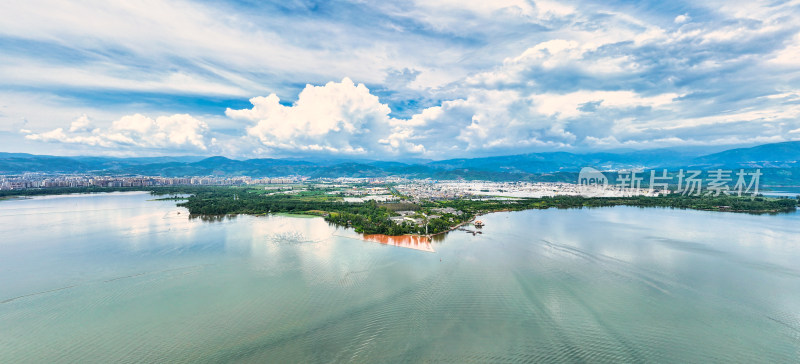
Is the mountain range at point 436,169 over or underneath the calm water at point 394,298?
over

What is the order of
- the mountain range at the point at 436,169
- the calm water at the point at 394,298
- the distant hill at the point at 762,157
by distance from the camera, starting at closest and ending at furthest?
the calm water at the point at 394,298
the mountain range at the point at 436,169
the distant hill at the point at 762,157

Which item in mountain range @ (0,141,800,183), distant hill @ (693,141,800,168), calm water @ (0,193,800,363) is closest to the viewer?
calm water @ (0,193,800,363)

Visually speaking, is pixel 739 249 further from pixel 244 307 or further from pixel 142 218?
pixel 142 218

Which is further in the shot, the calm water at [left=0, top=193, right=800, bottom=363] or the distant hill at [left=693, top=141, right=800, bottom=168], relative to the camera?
the distant hill at [left=693, top=141, right=800, bottom=168]

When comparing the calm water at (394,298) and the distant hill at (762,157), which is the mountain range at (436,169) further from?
the calm water at (394,298)

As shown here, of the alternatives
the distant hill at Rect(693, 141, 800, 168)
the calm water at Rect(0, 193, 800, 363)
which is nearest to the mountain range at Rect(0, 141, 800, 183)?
the distant hill at Rect(693, 141, 800, 168)

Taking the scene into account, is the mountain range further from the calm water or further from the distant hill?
the calm water

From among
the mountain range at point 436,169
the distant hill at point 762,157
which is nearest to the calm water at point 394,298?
the mountain range at point 436,169
